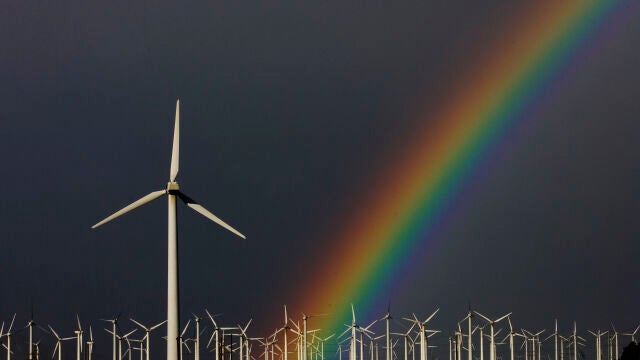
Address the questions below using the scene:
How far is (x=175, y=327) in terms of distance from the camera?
70.1 meters

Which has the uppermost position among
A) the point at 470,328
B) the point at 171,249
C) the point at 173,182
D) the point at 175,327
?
the point at 470,328

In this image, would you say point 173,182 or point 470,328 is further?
point 470,328

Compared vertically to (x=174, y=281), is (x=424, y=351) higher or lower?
higher

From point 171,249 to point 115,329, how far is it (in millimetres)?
121414

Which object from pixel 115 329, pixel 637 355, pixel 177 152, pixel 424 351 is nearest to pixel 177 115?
pixel 177 152

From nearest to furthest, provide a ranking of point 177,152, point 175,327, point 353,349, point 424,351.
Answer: point 175,327 → point 177,152 → point 424,351 → point 353,349

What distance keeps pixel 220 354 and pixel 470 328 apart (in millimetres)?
47111

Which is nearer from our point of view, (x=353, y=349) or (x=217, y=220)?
(x=217, y=220)

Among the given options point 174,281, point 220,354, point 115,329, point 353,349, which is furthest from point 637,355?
point 174,281

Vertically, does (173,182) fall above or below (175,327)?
above

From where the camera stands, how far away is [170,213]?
73.6 metres

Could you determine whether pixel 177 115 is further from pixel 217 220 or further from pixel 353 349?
pixel 353 349

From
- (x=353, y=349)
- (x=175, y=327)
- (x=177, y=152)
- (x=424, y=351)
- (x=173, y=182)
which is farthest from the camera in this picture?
(x=353, y=349)

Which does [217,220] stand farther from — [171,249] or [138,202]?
[171,249]
